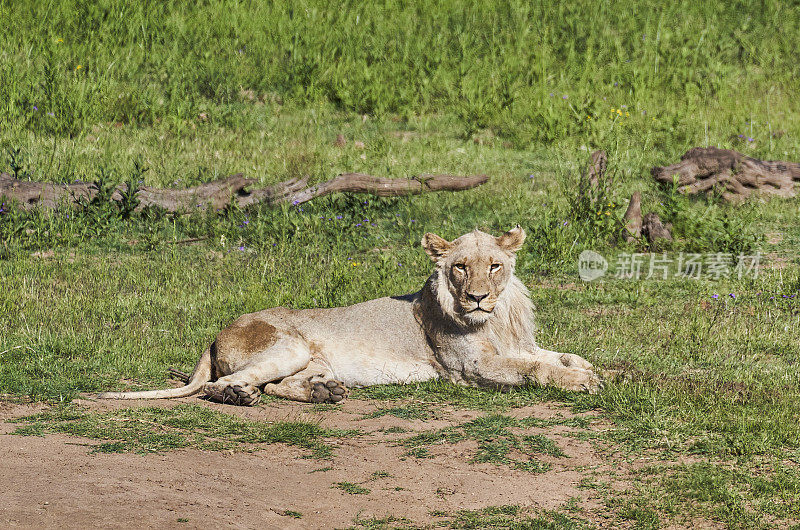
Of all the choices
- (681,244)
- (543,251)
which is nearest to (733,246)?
(681,244)

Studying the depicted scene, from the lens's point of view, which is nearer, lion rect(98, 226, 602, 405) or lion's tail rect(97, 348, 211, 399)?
lion's tail rect(97, 348, 211, 399)


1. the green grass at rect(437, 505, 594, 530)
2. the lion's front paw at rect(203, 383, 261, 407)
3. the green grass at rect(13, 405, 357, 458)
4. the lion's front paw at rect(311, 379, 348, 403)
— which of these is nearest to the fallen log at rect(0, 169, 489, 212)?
the lion's front paw at rect(311, 379, 348, 403)

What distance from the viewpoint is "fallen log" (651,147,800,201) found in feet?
44.3

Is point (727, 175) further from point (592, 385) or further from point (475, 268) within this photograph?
point (475, 268)

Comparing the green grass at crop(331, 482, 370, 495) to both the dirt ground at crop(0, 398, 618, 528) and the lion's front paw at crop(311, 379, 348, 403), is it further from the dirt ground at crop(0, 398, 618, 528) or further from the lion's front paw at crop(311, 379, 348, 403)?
the lion's front paw at crop(311, 379, 348, 403)

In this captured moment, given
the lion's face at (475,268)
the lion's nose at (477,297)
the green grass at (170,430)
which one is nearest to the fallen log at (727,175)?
the lion's face at (475,268)

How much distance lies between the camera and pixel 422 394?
7539 millimetres

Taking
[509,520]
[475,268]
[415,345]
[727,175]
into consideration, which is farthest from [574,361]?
[727,175]

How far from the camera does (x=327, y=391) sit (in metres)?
7.37

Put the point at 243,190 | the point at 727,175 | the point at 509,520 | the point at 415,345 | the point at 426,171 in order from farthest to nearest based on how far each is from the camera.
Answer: the point at 426,171 < the point at 727,175 < the point at 243,190 < the point at 415,345 < the point at 509,520

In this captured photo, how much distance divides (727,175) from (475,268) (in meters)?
7.18

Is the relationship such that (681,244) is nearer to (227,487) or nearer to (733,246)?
(733,246)

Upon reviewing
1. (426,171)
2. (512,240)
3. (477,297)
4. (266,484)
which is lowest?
(426,171)

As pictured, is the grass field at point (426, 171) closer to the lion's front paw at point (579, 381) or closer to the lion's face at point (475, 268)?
the lion's front paw at point (579, 381)
